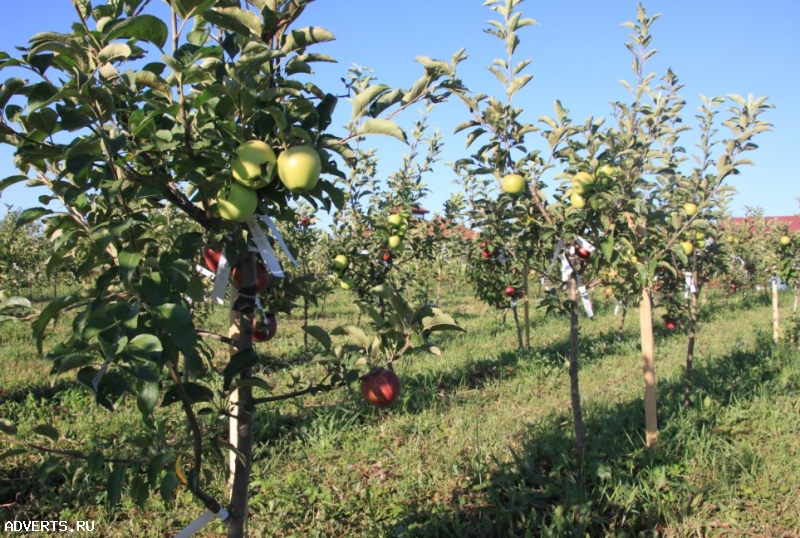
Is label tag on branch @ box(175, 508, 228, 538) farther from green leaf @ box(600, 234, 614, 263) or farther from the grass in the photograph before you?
green leaf @ box(600, 234, 614, 263)

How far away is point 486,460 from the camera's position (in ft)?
9.84

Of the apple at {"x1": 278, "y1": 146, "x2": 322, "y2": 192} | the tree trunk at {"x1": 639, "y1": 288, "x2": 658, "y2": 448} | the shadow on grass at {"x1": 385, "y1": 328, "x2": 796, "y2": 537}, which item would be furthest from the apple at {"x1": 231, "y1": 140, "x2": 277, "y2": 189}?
the tree trunk at {"x1": 639, "y1": 288, "x2": 658, "y2": 448}

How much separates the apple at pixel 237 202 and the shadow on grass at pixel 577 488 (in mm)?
1773

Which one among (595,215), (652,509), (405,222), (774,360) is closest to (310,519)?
(652,509)

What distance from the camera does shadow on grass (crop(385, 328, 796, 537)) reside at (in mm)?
2338

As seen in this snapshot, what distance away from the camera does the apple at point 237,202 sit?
99 centimetres

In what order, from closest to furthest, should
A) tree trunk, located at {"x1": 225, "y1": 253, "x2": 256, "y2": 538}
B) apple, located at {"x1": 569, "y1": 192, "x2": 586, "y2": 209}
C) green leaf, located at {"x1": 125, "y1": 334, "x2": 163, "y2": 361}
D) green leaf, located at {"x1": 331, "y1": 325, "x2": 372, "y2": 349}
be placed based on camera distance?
green leaf, located at {"x1": 125, "y1": 334, "x2": 163, "y2": 361} < tree trunk, located at {"x1": 225, "y1": 253, "x2": 256, "y2": 538} < green leaf, located at {"x1": 331, "y1": 325, "x2": 372, "y2": 349} < apple, located at {"x1": 569, "y1": 192, "x2": 586, "y2": 209}

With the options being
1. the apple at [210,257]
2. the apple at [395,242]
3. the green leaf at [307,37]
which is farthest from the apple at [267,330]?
the apple at [395,242]

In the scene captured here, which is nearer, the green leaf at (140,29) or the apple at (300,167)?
the green leaf at (140,29)

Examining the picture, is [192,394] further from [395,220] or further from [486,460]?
[395,220]

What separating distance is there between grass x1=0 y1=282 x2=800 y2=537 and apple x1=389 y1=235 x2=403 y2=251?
1098 millimetres

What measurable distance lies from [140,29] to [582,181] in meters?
1.88

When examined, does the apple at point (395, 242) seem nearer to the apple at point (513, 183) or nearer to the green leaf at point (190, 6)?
the apple at point (513, 183)

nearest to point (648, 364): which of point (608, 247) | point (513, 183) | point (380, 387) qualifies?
point (608, 247)
